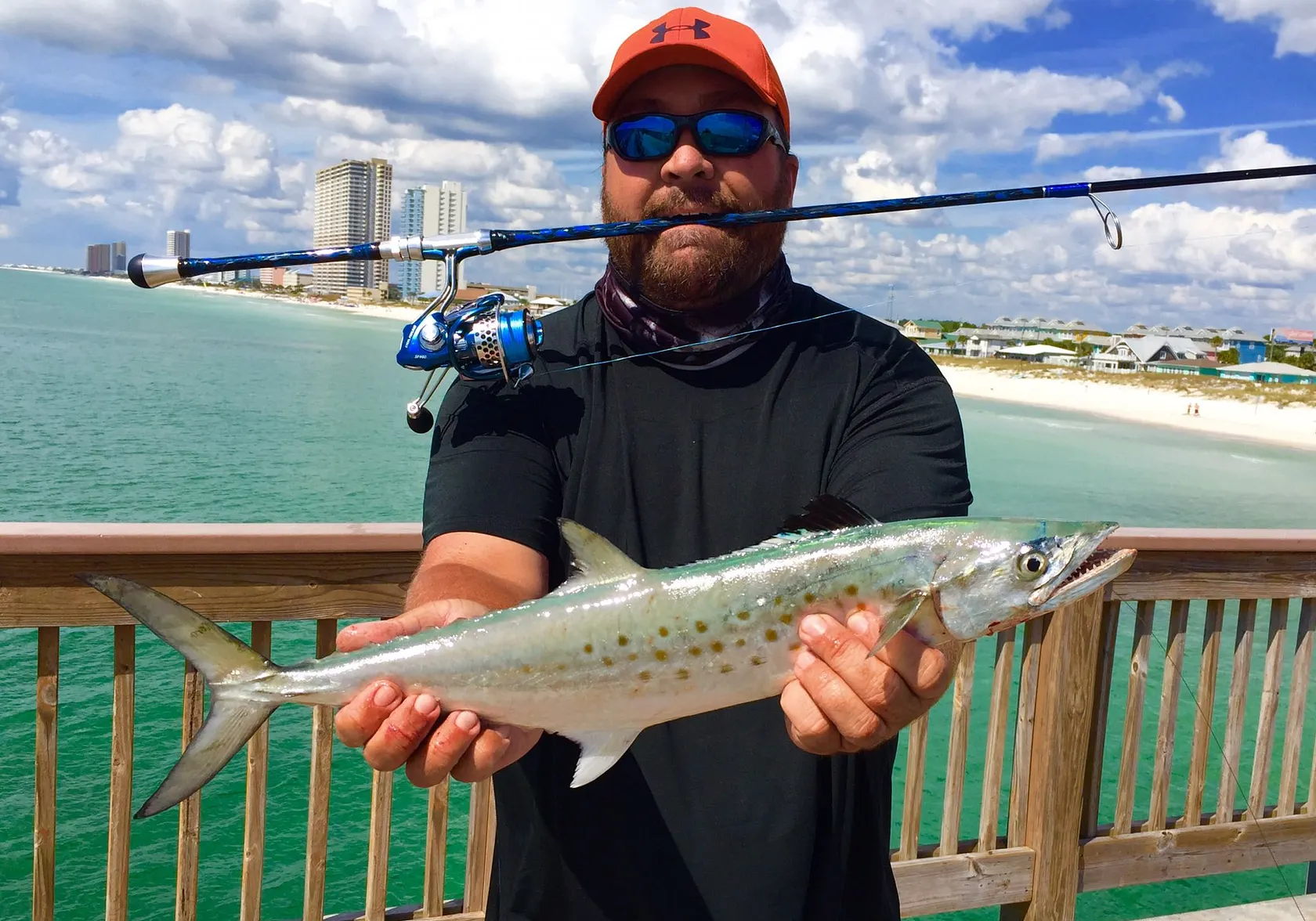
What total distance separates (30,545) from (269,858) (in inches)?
241

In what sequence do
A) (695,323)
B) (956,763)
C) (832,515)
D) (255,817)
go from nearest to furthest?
(832,515)
(695,323)
(255,817)
(956,763)

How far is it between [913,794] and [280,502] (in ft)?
60.8

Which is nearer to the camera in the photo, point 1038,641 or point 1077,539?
point 1077,539

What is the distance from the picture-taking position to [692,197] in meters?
2.86

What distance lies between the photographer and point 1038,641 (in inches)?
159

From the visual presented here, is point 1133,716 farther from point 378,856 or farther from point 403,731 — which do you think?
point 403,731

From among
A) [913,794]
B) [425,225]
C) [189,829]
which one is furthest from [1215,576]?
[425,225]

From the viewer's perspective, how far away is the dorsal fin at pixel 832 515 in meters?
2.18

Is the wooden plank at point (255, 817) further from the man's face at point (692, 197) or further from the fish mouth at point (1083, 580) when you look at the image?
the fish mouth at point (1083, 580)

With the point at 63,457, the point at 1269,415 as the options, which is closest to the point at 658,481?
the point at 63,457

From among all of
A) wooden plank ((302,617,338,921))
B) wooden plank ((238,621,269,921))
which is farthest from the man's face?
wooden plank ((238,621,269,921))

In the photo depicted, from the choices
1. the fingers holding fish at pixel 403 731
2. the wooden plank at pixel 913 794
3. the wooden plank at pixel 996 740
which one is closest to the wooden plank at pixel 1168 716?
the wooden plank at pixel 996 740

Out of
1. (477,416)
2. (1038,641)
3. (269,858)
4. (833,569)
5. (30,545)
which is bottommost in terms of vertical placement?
(269,858)

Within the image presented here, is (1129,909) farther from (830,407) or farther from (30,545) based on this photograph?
(30,545)
